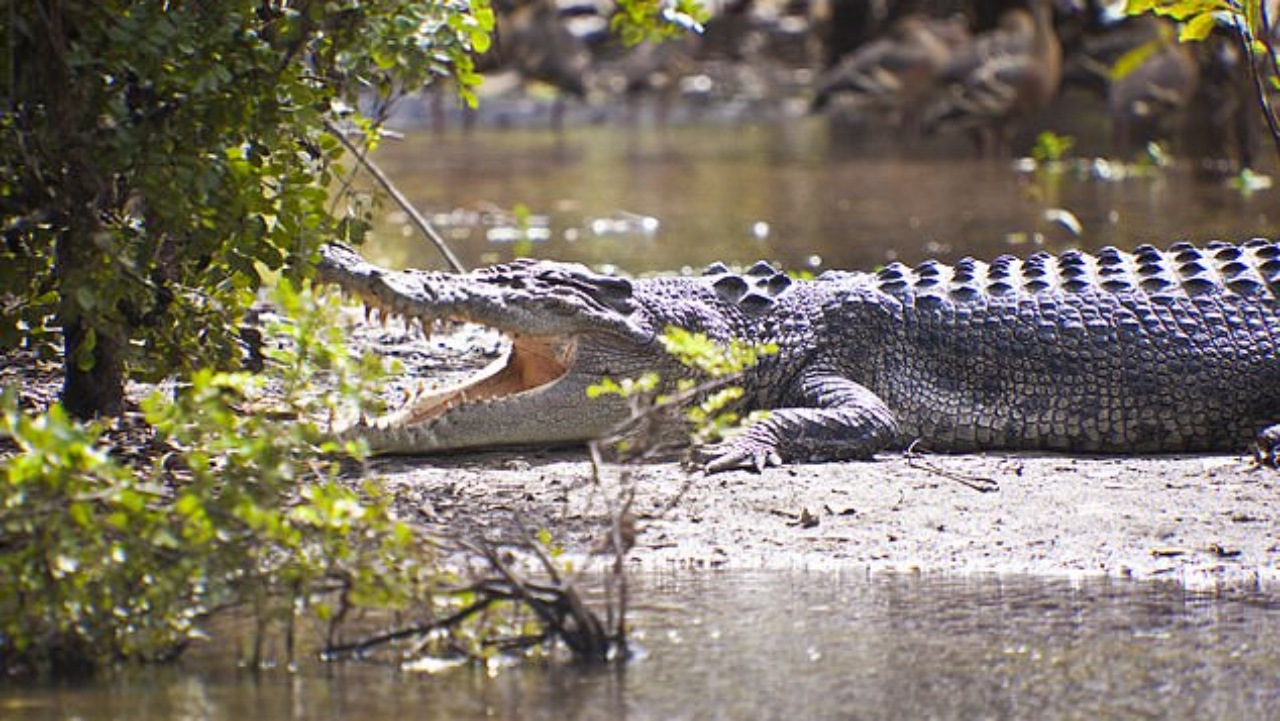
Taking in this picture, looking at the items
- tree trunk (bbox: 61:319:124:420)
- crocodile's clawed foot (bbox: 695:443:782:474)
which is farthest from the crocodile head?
tree trunk (bbox: 61:319:124:420)

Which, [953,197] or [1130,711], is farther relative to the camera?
[953,197]

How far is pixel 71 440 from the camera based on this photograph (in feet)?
13.3

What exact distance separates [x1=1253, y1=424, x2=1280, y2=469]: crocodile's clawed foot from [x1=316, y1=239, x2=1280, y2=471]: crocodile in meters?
0.36

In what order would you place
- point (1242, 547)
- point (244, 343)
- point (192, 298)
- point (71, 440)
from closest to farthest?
point (71, 440) < point (1242, 547) < point (192, 298) < point (244, 343)

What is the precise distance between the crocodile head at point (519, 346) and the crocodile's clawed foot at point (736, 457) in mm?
406

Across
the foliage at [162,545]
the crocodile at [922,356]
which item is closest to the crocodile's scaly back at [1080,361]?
the crocodile at [922,356]

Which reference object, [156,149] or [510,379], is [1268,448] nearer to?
[510,379]

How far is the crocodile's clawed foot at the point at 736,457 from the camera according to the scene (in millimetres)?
6258

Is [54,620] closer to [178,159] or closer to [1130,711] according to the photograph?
[178,159]

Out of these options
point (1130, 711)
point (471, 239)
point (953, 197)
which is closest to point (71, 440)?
point (1130, 711)

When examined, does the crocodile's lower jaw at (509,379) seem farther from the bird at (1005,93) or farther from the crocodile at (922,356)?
the bird at (1005,93)

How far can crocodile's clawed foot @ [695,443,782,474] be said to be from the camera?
626 cm

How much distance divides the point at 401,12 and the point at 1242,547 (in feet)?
9.20

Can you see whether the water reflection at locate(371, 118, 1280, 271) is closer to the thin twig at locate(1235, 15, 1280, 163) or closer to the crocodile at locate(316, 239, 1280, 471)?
the crocodile at locate(316, 239, 1280, 471)
